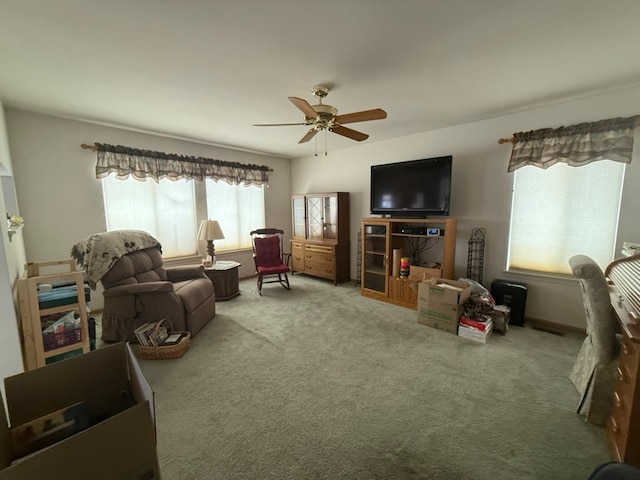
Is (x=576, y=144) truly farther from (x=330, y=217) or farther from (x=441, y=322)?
(x=330, y=217)

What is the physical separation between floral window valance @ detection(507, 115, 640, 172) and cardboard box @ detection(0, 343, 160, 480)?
382 centimetres

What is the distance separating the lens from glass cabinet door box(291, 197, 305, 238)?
516 centimetres

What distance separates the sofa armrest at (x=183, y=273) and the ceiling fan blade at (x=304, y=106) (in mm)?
2421

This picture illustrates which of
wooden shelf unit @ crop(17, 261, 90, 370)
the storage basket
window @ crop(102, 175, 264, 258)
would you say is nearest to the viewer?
wooden shelf unit @ crop(17, 261, 90, 370)

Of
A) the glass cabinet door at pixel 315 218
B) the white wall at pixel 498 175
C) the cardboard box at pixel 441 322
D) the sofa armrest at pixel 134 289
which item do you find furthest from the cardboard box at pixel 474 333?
the sofa armrest at pixel 134 289

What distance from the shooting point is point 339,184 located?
16.3ft

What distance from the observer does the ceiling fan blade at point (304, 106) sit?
1.97 meters

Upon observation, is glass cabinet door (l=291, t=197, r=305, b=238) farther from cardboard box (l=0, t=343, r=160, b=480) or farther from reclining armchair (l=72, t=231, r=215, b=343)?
cardboard box (l=0, t=343, r=160, b=480)

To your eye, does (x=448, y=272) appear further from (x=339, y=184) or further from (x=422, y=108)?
(x=339, y=184)

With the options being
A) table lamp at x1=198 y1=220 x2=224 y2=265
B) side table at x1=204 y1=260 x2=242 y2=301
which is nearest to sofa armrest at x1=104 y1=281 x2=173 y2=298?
side table at x1=204 y1=260 x2=242 y2=301

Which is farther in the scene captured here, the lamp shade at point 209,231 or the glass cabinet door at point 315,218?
the glass cabinet door at point 315,218

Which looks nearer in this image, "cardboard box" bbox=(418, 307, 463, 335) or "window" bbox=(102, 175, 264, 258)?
"cardboard box" bbox=(418, 307, 463, 335)

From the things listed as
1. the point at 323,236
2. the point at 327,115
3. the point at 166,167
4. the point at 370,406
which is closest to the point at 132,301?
the point at 166,167

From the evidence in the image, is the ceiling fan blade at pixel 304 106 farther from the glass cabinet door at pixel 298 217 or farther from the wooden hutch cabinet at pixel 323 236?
the glass cabinet door at pixel 298 217
